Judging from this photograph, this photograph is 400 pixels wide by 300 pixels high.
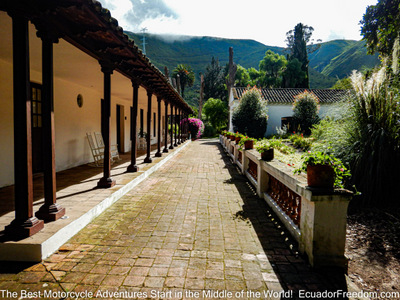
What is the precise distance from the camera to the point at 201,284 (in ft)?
7.05

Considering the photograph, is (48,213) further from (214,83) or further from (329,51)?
(329,51)

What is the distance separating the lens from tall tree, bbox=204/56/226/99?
48719mm

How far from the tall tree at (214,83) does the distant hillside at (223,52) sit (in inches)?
1285

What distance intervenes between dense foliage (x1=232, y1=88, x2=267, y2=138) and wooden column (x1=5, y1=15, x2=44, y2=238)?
53.5ft

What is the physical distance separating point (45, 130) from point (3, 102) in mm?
2548

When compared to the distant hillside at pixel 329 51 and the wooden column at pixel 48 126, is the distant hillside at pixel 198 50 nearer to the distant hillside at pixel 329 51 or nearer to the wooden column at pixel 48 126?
the distant hillside at pixel 329 51

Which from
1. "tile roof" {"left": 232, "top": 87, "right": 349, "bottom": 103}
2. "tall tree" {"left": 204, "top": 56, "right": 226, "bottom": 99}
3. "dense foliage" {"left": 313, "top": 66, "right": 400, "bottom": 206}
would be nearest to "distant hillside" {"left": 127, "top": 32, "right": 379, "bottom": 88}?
"tall tree" {"left": 204, "top": 56, "right": 226, "bottom": 99}

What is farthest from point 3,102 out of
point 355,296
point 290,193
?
point 355,296

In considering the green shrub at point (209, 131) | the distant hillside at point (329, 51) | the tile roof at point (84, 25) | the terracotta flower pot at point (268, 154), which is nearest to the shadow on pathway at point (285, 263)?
the terracotta flower pot at point (268, 154)

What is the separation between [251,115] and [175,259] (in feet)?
53.6

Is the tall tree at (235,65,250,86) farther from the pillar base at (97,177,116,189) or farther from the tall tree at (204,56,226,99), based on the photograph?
the pillar base at (97,177,116,189)

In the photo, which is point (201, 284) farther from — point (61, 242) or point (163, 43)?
point (163, 43)

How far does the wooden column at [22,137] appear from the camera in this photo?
2.45m

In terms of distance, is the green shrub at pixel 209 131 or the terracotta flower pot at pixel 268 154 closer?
the terracotta flower pot at pixel 268 154
